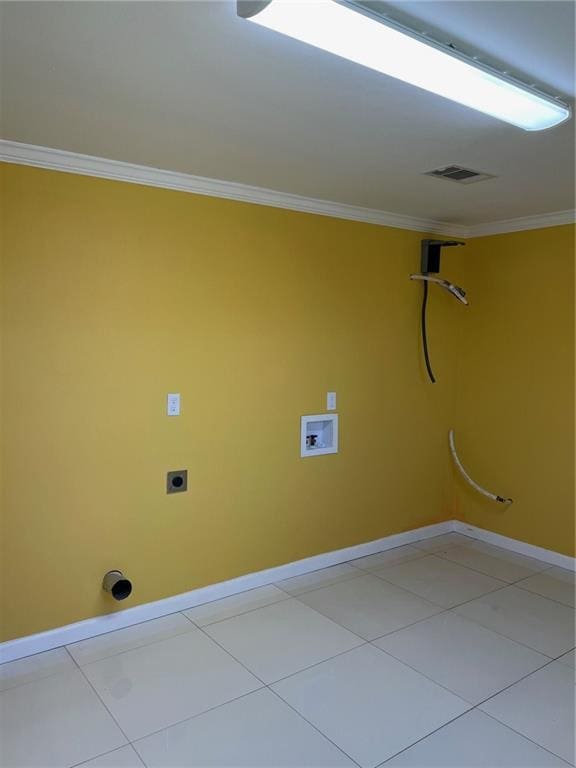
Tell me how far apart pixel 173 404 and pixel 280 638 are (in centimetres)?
128

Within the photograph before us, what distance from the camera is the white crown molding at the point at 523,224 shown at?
365 cm

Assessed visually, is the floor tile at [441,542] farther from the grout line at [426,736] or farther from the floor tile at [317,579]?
the grout line at [426,736]

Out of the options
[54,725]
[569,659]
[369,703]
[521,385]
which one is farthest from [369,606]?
[521,385]

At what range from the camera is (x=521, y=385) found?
13.1 ft

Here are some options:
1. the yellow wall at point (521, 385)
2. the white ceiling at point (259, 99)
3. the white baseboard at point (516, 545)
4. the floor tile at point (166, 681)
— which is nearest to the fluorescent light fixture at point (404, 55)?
the white ceiling at point (259, 99)

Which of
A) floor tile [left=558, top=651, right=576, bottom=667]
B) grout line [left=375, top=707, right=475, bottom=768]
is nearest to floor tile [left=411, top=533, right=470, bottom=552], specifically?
floor tile [left=558, top=651, right=576, bottom=667]

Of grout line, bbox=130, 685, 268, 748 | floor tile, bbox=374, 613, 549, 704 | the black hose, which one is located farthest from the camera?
the black hose

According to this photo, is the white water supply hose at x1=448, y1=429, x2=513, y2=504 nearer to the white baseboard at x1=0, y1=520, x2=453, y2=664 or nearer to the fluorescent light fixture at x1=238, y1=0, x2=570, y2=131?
the white baseboard at x1=0, y1=520, x2=453, y2=664

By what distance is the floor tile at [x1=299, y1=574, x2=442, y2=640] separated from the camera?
2.97 meters

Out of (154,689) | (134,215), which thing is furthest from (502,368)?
(154,689)

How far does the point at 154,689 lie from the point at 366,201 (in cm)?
275

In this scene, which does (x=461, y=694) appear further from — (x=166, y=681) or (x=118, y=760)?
(x=118, y=760)

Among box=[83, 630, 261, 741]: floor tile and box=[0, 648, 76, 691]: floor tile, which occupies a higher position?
box=[0, 648, 76, 691]: floor tile

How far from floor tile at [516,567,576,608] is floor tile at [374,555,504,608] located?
0.19 meters
